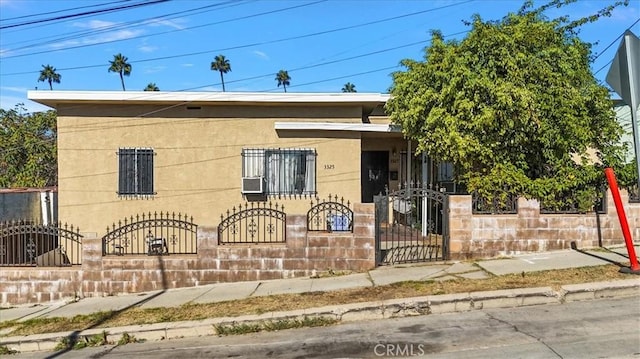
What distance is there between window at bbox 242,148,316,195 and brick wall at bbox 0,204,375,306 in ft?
11.5

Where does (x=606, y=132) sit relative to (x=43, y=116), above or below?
below

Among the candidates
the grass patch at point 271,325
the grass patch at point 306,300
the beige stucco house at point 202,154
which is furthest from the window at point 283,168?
the grass patch at point 271,325

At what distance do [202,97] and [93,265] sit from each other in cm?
473

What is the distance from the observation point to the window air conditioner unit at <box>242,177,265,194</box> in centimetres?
1196

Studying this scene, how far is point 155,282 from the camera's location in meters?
8.93

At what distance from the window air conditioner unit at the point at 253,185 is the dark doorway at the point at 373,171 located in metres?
4.12

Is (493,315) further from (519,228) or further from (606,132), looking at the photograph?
(606,132)

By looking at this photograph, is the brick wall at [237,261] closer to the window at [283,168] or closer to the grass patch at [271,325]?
the grass patch at [271,325]

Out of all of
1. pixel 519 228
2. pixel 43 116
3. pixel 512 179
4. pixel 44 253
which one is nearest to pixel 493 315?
pixel 519 228

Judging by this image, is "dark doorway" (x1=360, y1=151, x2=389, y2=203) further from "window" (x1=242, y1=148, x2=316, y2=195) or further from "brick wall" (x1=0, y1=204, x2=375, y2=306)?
"brick wall" (x1=0, y1=204, x2=375, y2=306)

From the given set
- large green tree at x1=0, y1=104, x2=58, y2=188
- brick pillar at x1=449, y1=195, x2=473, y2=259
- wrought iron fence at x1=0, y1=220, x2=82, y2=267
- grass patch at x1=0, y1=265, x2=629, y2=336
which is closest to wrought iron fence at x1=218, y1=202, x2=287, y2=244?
grass patch at x1=0, y1=265, x2=629, y2=336

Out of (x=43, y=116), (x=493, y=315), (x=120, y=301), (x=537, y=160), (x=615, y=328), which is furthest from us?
(x=43, y=116)

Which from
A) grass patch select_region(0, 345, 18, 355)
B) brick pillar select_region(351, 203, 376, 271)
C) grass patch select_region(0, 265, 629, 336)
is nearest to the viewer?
grass patch select_region(0, 345, 18, 355)

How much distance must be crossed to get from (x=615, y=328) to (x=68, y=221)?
11.5 metres
